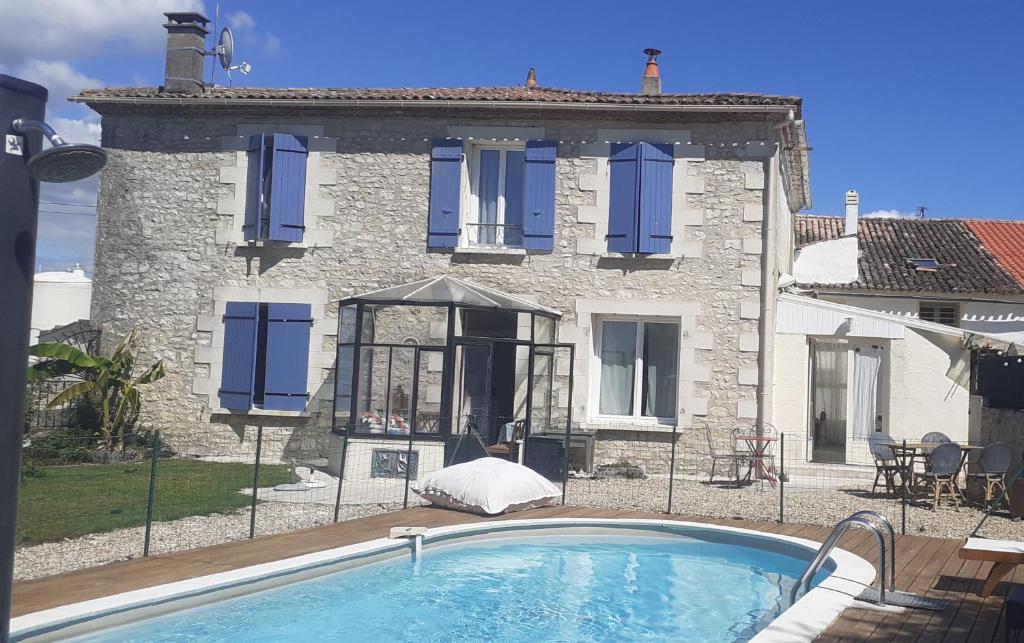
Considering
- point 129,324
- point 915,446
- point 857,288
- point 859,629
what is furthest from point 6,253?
point 857,288

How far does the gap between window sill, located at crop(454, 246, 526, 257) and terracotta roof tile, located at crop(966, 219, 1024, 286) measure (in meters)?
12.7

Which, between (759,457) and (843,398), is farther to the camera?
(843,398)

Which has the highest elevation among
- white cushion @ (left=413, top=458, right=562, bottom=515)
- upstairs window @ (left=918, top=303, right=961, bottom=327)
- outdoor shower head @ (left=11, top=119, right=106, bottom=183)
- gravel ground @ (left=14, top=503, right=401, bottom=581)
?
upstairs window @ (left=918, top=303, right=961, bottom=327)

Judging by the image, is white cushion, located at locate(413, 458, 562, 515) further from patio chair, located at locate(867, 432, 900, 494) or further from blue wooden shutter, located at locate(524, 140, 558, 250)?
blue wooden shutter, located at locate(524, 140, 558, 250)

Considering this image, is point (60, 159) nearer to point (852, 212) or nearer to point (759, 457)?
point (759, 457)

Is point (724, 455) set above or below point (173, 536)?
above

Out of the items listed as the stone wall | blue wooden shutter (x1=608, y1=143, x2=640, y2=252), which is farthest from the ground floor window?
the stone wall

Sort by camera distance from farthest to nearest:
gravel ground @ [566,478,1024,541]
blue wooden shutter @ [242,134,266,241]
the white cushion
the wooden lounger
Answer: blue wooden shutter @ [242,134,266,241], gravel ground @ [566,478,1024,541], the white cushion, the wooden lounger

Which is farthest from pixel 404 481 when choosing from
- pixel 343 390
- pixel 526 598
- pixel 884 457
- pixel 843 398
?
pixel 843 398

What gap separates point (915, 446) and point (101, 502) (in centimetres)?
952

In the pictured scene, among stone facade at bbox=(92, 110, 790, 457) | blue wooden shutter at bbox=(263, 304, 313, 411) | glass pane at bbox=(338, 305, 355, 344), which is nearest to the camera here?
glass pane at bbox=(338, 305, 355, 344)

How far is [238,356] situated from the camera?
15.1 meters

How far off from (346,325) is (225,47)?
5720 mm

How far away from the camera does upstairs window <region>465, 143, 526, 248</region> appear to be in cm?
1513
